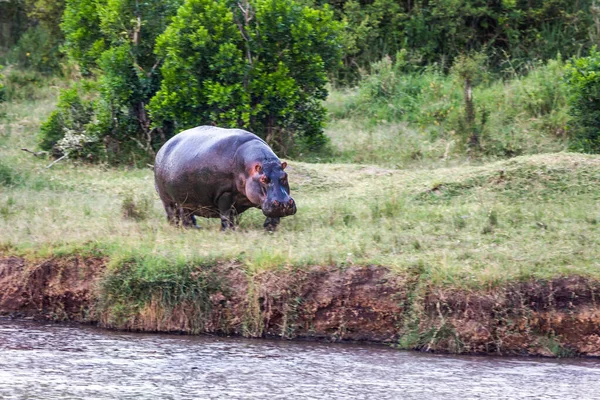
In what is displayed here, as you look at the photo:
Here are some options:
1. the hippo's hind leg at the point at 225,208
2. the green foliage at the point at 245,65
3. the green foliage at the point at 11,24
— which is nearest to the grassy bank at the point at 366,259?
the hippo's hind leg at the point at 225,208

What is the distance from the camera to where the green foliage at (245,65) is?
1381cm

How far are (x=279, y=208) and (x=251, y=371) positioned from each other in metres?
2.55

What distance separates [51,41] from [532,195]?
13.8m

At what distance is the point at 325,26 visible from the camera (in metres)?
14.4

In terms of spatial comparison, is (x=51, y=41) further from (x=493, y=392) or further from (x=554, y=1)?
(x=493, y=392)

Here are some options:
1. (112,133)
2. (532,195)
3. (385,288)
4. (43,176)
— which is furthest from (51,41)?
(385,288)

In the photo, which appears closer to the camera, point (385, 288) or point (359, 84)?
point (385, 288)

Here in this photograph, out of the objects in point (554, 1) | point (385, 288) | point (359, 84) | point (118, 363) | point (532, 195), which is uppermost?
point (554, 1)

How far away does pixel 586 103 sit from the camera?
44.9ft

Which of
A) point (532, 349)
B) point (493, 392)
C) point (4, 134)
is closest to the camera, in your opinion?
point (493, 392)

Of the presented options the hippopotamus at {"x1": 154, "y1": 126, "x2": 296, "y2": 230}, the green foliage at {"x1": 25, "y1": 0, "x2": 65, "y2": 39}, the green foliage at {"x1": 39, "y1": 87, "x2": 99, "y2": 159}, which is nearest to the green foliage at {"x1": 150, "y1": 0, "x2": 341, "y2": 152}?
the green foliage at {"x1": 39, "y1": 87, "x2": 99, "y2": 159}

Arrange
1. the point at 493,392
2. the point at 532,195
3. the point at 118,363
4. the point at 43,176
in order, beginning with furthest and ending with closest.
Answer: the point at 43,176 < the point at 532,195 < the point at 118,363 < the point at 493,392

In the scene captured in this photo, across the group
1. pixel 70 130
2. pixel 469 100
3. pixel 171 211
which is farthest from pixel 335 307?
pixel 70 130

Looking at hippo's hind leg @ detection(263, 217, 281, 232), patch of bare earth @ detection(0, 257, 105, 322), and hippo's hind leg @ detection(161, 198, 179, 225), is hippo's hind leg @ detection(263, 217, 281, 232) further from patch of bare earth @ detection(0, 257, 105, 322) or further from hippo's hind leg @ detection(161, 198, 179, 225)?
patch of bare earth @ detection(0, 257, 105, 322)
